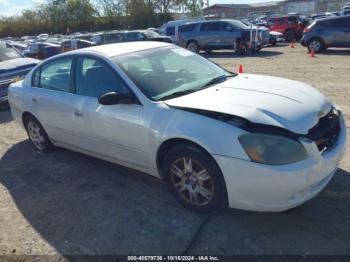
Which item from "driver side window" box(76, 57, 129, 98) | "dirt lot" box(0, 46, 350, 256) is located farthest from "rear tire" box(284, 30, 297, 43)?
"driver side window" box(76, 57, 129, 98)

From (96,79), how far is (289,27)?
70.7 feet

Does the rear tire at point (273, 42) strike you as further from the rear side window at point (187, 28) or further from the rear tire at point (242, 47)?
the rear side window at point (187, 28)

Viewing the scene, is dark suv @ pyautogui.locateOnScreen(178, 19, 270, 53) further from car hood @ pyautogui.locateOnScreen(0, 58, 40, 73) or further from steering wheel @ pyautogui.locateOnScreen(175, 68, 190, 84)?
steering wheel @ pyautogui.locateOnScreen(175, 68, 190, 84)

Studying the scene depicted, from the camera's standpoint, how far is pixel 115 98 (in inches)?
144

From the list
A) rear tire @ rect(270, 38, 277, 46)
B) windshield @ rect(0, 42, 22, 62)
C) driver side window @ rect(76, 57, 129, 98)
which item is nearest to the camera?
driver side window @ rect(76, 57, 129, 98)

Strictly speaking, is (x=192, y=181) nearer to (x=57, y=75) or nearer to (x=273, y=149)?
(x=273, y=149)

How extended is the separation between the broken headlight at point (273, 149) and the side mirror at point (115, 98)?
1347 millimetres

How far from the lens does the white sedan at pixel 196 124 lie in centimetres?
293

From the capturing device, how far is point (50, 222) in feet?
12.0

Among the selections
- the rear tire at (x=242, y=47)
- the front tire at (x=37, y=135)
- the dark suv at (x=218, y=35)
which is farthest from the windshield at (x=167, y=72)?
the dark suv at (x=218, y=35)

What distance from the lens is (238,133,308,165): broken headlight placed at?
288cm

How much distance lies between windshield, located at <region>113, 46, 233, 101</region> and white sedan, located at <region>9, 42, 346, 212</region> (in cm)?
1

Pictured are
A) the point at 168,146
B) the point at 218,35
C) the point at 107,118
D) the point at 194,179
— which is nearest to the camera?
the point at 194,179

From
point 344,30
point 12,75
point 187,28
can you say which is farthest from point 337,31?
point 12,75
